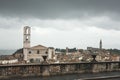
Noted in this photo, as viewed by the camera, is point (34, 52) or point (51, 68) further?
point (34, 52)

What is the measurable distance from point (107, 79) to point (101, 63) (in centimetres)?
339

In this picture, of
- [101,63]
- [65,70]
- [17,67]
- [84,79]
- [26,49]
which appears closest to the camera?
[84,79]

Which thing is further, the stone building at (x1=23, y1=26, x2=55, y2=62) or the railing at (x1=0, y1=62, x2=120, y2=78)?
the stone building at (x1=23, y1=26, x2=55, y2=62)

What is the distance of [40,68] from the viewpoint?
→ 634 inches

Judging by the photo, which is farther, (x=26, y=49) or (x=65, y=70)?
(x=26, y=49)

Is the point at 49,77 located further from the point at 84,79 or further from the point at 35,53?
the point at 35,53

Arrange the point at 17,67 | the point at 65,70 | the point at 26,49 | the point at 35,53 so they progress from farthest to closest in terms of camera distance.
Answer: the point at 35,53, the point at 26,49, the point at 65,70, the point at 17,67

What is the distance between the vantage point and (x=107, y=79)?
49.2 ft

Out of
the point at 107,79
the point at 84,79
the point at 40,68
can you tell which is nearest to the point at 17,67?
the point at 40,68

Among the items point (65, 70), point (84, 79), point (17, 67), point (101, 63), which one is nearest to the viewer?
point (84, 79)

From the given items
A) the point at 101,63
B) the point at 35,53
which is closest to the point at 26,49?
the point at 35,53

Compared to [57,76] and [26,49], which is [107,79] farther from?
[26,49]

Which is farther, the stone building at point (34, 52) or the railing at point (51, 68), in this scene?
the stone building at point (34, 52)

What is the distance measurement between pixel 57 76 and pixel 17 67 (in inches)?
104
